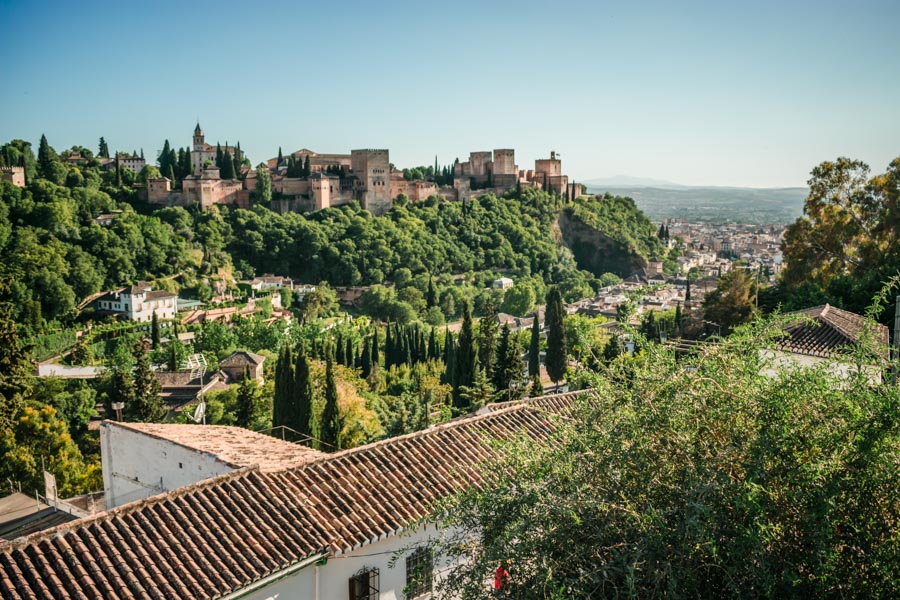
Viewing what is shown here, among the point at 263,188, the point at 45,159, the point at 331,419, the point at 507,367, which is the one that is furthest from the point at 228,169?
the point at 331,419

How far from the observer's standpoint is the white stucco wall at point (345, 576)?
661 cm

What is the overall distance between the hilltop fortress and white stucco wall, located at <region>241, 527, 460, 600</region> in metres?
64.4

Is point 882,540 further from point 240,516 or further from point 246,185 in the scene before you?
point 246,185

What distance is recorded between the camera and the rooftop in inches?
320

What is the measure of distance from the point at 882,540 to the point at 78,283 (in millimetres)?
53631

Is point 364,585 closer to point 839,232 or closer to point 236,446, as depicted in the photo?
point 236,446

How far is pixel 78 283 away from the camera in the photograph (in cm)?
4994

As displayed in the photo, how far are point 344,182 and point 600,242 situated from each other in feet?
102

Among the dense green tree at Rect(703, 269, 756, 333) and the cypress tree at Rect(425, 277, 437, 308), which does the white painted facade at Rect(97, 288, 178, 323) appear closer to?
the cypress tree at Rect(425, 277, 437, 308)

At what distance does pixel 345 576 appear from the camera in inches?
282

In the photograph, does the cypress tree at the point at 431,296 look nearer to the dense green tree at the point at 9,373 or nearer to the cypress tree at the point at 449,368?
the cypress tree at the point at 449,368

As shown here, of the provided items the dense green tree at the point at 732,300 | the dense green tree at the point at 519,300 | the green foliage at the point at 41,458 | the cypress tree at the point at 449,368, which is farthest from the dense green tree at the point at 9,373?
the dense green tree at the point at 519,300

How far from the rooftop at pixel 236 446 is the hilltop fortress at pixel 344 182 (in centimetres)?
6102

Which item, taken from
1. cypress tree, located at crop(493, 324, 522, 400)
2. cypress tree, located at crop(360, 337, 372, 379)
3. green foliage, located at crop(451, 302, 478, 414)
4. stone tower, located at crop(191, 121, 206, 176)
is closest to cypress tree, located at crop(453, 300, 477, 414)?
green foliage, located at crop(451, 302, 478, 414)
